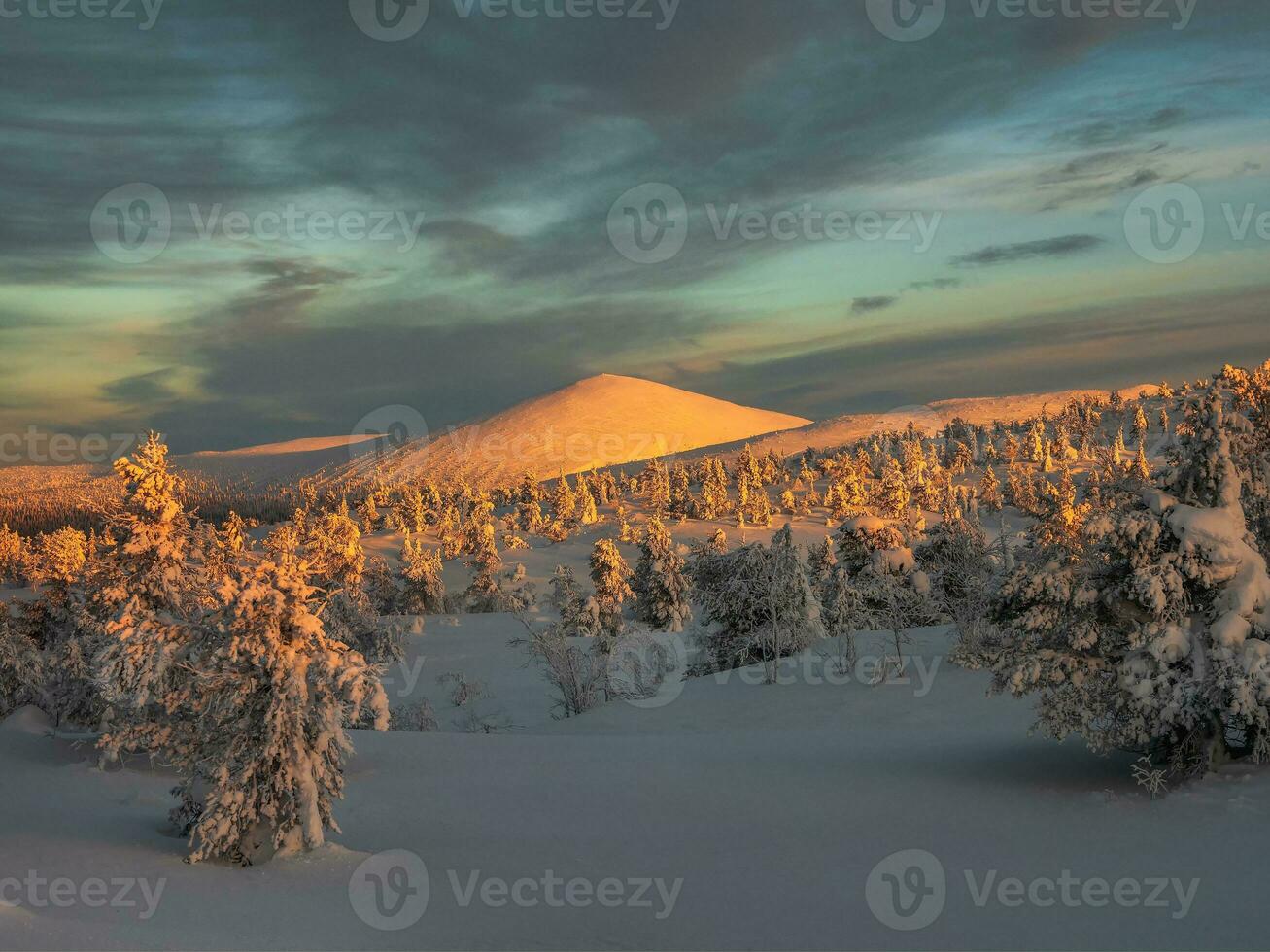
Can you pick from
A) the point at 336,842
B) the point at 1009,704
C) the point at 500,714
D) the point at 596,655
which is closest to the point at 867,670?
the point at 1009,704

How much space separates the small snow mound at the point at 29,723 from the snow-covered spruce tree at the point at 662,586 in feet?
112

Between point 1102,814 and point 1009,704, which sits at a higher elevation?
point 1102,814

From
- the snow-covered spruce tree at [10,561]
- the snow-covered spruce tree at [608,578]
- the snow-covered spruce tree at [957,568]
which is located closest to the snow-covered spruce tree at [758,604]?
the snow-covered spruce tree at [957,568]

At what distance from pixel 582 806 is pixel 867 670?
17113 millimetres

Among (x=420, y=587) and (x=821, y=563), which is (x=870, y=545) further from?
(x=420, y=587)

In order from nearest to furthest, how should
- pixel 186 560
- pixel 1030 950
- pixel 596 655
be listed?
1. pixel 1030 950
2. pixel 186 560
3. pixel 596 655

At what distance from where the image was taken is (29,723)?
2505 cm

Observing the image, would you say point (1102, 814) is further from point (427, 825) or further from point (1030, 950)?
point (427, 825)

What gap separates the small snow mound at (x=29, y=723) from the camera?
24453 mm

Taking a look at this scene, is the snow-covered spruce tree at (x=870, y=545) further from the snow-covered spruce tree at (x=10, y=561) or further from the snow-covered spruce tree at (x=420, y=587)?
the snow-covered spruce tree at (x=10, y=561)

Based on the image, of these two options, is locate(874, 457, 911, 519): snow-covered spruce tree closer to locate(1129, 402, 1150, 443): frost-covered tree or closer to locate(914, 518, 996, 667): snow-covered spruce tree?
locate(914, 518, 996, 667): snow-covered spruce tree

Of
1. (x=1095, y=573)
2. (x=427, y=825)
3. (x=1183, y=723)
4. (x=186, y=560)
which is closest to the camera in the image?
(x=1183, y=723)

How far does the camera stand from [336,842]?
15.6 metres

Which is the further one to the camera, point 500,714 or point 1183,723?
point 500,714
